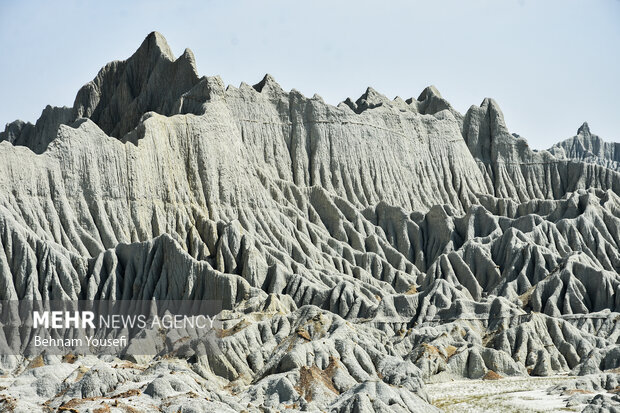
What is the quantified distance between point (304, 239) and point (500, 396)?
45.8 m

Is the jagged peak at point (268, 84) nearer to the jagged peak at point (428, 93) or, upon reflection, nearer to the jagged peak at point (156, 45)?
the jagged peak at point (156, 45)

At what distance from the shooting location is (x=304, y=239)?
111312 mm

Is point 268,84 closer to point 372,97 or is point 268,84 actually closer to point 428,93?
point 372,97

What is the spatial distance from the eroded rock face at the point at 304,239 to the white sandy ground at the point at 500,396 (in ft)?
7.36

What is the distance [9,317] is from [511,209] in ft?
203

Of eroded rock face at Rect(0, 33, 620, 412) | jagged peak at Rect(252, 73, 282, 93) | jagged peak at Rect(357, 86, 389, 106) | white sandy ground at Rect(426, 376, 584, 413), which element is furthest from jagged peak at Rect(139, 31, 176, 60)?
white sandy ground at Rect(426, 376, 584, 413)

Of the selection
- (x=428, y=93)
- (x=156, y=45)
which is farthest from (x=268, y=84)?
(x=428, y=93)

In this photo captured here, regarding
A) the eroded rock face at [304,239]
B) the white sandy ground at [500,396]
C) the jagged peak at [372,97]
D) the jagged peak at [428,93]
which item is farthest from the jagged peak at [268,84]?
the white sandy ground at [500,396]

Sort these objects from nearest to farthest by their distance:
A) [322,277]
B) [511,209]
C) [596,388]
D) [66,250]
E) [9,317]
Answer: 1. [596,388]
2. [9,317]
3. [66,250]
4. [322,277]
5. [511,209]

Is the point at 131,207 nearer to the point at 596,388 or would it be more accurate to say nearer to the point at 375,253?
the point at 375,253

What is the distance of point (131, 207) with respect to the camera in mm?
105000

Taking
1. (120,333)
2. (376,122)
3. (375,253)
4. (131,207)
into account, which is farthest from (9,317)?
(376,122)

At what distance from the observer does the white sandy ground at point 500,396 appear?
6269cm

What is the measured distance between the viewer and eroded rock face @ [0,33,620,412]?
69312 millimetres
